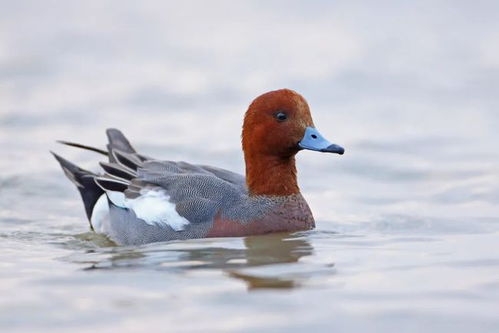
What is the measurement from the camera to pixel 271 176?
9000mm

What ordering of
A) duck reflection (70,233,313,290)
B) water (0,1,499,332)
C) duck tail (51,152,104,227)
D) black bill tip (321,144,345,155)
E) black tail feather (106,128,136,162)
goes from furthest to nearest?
black tail feather (106,128,136,162), duck tail (51,152,104,227), black bill tip (321,144,345,155), duck reflection (70,233,313,290), water (0,1,499,332)

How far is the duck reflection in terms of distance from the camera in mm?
7238

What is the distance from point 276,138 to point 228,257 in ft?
4.21

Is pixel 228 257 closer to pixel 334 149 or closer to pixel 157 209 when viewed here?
pixel 334 149

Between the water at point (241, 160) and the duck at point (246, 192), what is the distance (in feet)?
0.64

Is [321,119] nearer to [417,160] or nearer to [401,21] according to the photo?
[417,160]

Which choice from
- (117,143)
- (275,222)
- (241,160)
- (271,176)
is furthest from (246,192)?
(241,160)

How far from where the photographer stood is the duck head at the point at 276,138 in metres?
8.77

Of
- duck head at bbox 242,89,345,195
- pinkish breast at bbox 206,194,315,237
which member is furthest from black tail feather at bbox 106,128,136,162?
pinkish breast at bbox 206,194,315,237

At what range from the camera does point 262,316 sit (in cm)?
631

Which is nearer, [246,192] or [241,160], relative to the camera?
[246,192]

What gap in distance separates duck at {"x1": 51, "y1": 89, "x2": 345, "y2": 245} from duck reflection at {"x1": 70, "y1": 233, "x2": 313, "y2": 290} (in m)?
0.17

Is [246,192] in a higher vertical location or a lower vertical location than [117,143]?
lower

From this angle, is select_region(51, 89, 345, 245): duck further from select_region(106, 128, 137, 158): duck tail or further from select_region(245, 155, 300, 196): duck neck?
select_region(106, 128, 137, 158): duck tail
